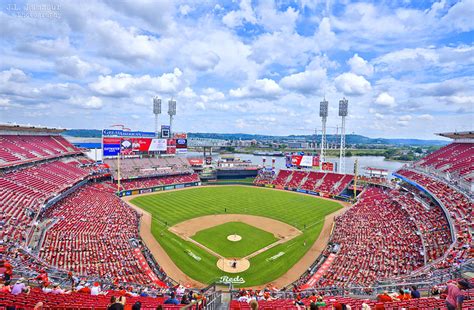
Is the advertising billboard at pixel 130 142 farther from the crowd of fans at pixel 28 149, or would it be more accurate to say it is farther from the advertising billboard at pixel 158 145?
the crowd of fans at pixel 28 149

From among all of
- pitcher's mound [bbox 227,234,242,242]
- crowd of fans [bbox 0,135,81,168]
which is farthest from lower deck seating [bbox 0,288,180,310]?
crowd of fans [bbox 0,135,81,168]

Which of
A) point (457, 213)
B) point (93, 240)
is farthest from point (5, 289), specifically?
point (457, 213)

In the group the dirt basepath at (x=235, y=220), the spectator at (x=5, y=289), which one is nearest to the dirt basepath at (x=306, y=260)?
the dirt basepath at (x=235, y=220)

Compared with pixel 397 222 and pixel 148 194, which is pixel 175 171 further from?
pixel 397 222

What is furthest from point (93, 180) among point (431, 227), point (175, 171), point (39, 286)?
point (431, 227)

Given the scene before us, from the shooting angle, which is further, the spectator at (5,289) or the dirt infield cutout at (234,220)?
the dirt infield cutout at (234,220)

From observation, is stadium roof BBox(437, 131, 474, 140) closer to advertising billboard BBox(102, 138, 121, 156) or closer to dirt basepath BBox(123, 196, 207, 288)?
dirt basepath BBox(123, 196, 207, 288)
